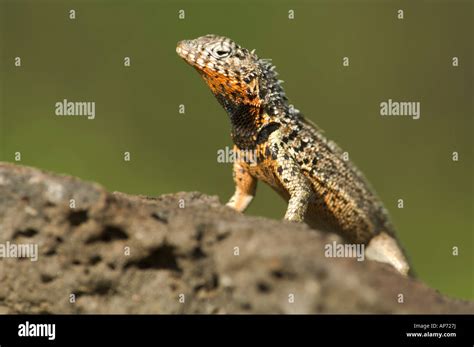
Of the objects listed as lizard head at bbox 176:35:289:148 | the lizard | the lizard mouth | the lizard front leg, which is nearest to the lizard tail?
the lizard

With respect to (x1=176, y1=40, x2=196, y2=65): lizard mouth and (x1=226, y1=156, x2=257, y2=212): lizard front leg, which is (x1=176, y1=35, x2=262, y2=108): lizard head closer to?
(x1=176, y1=40, x2=196, y2=65): lizard mouth

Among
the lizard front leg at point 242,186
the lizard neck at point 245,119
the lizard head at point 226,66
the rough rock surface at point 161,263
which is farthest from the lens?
the lizard front leg at point 242,186

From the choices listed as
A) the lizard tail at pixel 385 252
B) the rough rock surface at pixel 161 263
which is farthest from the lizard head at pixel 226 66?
the lizard tail at pixel 385 252

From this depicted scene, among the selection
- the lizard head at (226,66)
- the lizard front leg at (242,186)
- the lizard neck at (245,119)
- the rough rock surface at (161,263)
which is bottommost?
the rough rock surface at (161,263)

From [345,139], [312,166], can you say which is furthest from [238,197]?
[345,139]

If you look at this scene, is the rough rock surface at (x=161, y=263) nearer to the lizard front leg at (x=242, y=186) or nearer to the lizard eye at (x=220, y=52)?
the lizard eye at (x=220, y=52)

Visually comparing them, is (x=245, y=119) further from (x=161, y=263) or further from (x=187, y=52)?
(x=161, y=263)
